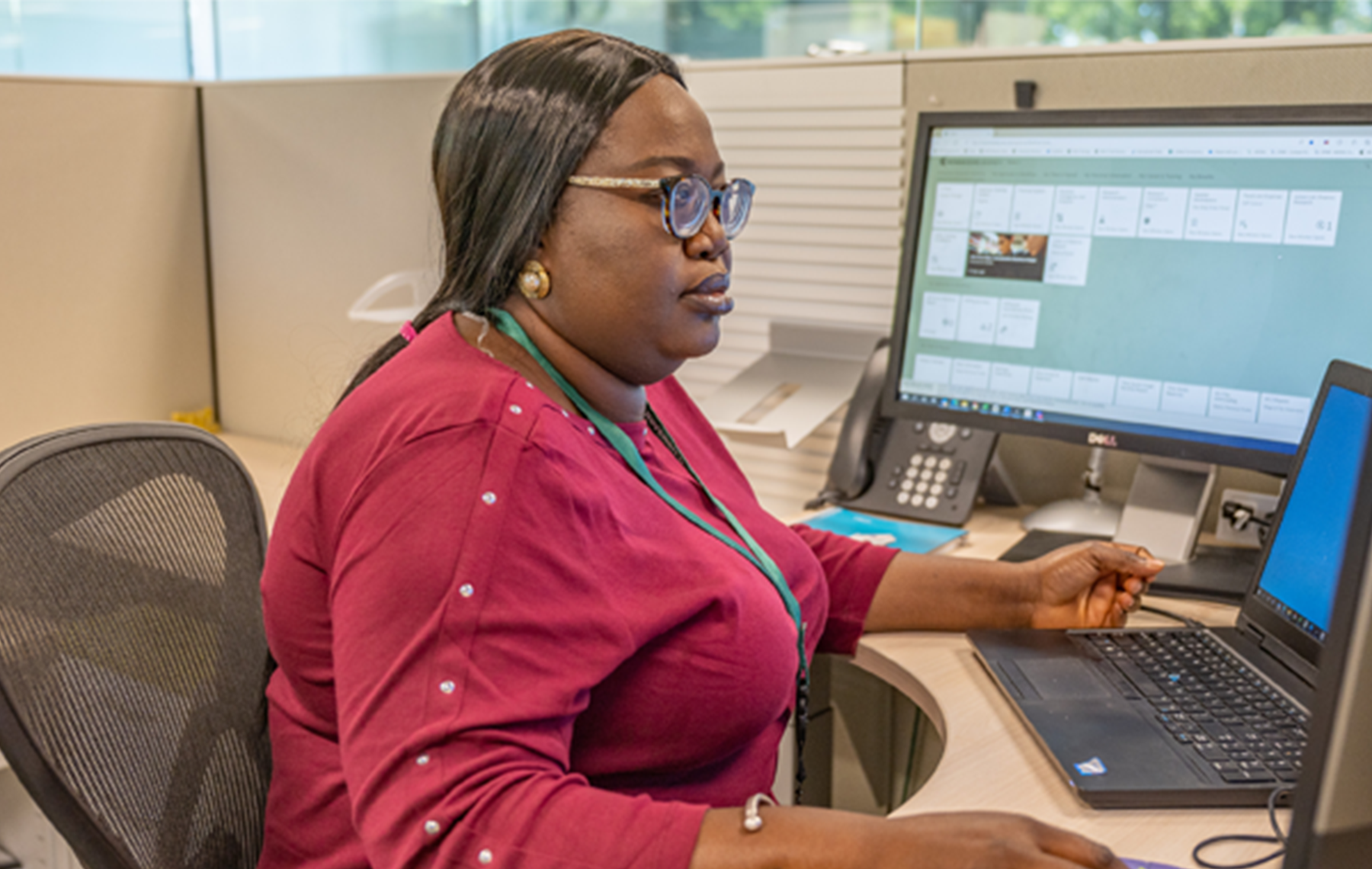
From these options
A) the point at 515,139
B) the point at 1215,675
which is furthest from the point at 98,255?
the point at 1215,675

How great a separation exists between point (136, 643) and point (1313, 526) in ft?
3.06

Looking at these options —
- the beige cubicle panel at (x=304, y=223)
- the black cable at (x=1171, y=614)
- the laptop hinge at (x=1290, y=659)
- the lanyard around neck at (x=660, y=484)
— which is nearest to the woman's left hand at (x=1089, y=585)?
the black cable at (x=1171, y=614)

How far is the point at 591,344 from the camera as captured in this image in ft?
2.93

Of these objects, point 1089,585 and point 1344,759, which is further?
point 1089,585

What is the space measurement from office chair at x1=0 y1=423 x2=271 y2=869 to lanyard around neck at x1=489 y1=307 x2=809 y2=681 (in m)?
0.32

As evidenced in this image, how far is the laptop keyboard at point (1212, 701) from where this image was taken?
0.87 metres

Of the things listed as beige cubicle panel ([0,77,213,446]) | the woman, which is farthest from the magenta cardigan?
beige cubicle panel ([0,77,213,446])

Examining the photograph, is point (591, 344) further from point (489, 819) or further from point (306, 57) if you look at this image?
point (306, 57)

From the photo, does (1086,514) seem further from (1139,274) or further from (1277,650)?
(1277,650)

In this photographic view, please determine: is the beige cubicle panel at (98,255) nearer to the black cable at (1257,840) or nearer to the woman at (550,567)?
the woman at (550,567)

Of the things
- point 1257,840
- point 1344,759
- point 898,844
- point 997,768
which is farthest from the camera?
point 997,768

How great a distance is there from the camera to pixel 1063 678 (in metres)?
1.02

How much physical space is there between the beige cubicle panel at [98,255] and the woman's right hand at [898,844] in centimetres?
163

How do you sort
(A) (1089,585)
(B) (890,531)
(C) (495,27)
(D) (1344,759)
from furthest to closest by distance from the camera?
(C) (495,27) → (B) (890,531) → (A) (1089,585) → (D) (1344,759)
